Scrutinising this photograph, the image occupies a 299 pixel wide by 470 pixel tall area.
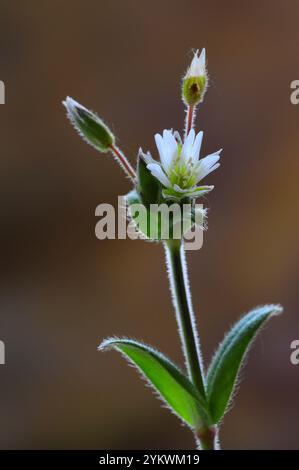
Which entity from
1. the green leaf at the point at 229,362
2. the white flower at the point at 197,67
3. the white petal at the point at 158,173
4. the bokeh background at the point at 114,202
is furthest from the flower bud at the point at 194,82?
the bokeh background at the point at 114,202

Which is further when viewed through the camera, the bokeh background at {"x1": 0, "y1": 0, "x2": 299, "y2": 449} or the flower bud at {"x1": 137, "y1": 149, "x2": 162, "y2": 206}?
the bokeh background at {"x1": 0, "y1": 0, "x2": 299, "y2": 449}

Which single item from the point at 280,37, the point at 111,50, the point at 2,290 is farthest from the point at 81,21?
the point at 2,290

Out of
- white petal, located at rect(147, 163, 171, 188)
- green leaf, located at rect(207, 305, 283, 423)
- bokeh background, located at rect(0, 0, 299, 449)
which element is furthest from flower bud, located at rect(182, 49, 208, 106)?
bokeh background, located at rect(0, 0, 299, 449)

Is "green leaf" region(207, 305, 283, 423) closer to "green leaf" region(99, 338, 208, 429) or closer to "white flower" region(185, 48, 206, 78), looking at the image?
"green leaf" region(99, 338, 208, 429)

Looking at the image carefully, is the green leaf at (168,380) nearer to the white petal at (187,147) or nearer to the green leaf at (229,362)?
the green leaf at (229,362)

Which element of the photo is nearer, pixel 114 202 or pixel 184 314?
pixel 184 314

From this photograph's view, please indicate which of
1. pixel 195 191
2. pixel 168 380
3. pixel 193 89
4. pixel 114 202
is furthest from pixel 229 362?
pixel 114 202

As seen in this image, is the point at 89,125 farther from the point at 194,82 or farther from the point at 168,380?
the point at 168,380
